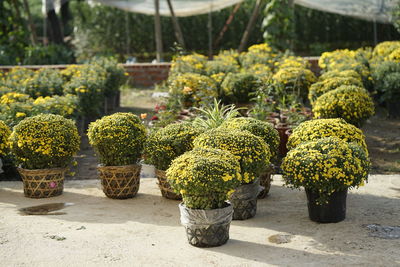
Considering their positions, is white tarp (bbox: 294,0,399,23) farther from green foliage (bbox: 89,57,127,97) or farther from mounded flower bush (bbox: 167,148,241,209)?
mounded flower bush (bbox: 167,148,241,209)

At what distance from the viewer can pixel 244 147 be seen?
5.54 m

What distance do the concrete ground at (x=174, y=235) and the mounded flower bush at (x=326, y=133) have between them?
63 centimetres

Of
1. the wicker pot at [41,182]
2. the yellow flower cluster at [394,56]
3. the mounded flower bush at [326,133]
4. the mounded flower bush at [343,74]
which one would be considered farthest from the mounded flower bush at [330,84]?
the wicker pot at [41,182]

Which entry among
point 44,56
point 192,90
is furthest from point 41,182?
point 44,56

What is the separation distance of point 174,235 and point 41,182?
6.52 feet

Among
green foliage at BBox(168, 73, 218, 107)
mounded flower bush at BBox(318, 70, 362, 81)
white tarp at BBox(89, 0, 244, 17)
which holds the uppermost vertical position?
white tarp at BBox(89, 0, 244, 17)

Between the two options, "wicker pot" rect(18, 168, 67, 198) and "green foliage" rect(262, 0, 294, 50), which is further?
"green foliage" rect(262, 0, 294, 50)

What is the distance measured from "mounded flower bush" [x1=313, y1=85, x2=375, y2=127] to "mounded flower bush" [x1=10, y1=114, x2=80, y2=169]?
3.19 meters

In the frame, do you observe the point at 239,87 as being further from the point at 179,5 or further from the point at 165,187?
the point at 179,5

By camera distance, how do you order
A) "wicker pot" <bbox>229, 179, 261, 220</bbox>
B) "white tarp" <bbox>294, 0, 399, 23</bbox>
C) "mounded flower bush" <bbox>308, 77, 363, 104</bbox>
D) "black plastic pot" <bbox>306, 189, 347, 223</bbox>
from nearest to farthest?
"black plastic pot" <bbox>306, 189, 347, 223</bbox>
"wicker pot" <bbox>229, 179, 261, 220</bbox>
"mounded flower bush" <bbox>308, 77, 363, 104</bbox>
"white tarp" <bbox>294, 0, 399, 23</bbox>

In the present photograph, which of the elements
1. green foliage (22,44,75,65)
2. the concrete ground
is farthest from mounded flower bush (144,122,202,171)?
green foliage (22,44,75,65)

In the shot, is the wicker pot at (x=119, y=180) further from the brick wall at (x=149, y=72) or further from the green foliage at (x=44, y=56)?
the green foliage at (x=44, y=56)

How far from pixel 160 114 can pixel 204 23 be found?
12151 millimetres

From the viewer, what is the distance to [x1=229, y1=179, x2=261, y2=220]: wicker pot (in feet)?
18.4
